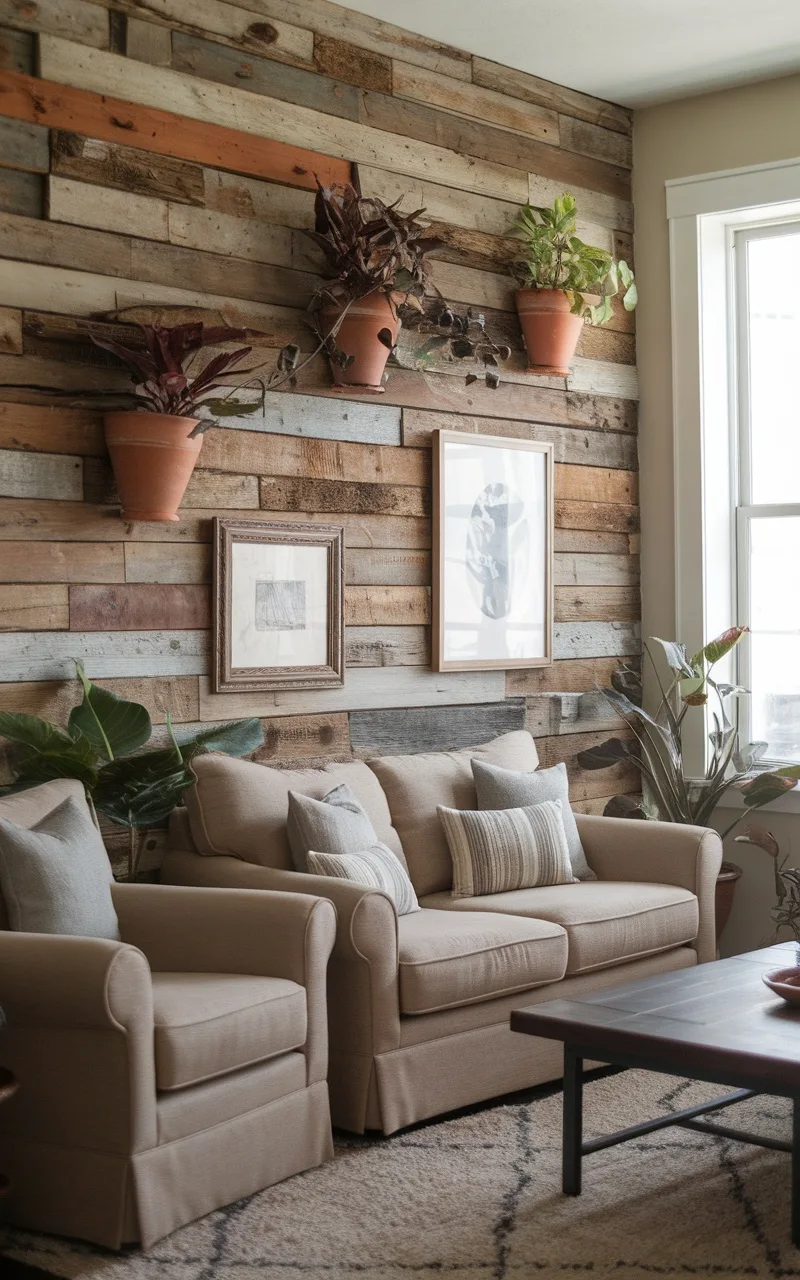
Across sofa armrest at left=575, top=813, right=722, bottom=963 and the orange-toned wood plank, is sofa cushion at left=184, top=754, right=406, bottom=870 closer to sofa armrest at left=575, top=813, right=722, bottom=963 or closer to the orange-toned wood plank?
sofa armrest at left=575, top=813, right=722, bottom=963

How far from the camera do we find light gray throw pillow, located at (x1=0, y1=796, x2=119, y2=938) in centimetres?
301

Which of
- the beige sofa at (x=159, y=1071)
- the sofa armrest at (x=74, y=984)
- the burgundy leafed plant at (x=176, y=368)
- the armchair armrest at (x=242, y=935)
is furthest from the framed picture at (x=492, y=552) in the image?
the sofa armrest at (x=74, y=984)

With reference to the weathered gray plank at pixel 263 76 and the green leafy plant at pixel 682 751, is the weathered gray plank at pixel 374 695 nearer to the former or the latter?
the green leafy plant at pixel 682 751

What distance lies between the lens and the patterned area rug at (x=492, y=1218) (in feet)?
8.94

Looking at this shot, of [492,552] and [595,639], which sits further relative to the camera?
[595,639]

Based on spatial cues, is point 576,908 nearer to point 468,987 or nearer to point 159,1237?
point 468,987

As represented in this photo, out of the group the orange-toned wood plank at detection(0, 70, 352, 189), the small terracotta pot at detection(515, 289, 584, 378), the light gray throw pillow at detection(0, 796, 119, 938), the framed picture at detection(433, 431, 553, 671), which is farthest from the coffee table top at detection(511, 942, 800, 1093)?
the orange-toned wood plank at detection(0, 70, 352, 189)

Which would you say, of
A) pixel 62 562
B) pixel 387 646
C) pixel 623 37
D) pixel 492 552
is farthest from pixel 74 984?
pixel 623 37

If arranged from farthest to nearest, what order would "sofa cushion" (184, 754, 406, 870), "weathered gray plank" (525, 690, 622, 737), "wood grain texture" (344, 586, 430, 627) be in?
"weathered gray plank" (525, 690, 622, 737)
"wood grain texture" (344, 586, 430, 627)
"sofa cushion" (184, 754, 406, 870)

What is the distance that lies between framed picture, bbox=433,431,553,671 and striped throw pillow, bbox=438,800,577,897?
70 cm

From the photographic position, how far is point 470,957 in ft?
11.6

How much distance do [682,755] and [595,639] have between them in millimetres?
536

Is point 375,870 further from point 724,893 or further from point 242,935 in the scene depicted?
point 724,893

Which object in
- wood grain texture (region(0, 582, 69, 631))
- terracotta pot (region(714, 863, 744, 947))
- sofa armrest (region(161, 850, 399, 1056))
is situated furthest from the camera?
Answer: terracotta pot (region(714, 863, 744, 947))
